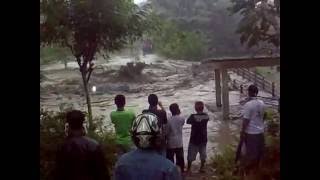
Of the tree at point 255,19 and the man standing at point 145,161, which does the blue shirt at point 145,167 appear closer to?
the man standing at point 145,161

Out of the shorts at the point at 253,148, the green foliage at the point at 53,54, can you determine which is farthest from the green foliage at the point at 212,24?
the green foliage at the point at 53,54

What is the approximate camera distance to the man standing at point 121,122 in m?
2.65

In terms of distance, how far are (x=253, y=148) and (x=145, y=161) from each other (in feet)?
2.63

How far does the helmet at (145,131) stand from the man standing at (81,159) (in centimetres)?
37

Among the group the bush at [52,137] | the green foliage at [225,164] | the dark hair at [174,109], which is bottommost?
the green foliage at [225,164]

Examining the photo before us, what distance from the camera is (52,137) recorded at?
Result: 274 centimetres

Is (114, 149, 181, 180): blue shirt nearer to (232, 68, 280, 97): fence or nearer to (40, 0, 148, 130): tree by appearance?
(40, 0, 148, 130): tree

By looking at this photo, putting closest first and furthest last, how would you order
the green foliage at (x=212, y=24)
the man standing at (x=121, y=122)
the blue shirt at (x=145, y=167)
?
the blue shirt at (x=145, y=167) → the man standing at (x=121, y=122) → the green foliage at (x=212, y=24)

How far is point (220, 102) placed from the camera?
278 cm

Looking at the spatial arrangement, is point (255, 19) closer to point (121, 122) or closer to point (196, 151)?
point (196, 151)
